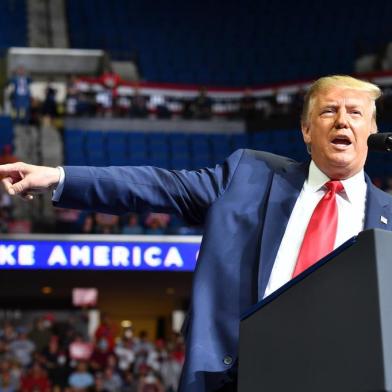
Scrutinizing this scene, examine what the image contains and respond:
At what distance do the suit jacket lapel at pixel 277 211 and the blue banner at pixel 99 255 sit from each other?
9749mm

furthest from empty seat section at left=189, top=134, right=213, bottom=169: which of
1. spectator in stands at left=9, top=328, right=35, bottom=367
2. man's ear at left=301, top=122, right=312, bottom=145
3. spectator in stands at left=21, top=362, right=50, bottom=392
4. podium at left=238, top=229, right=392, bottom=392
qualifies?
podium at left=238, top=229, right=392, bottom=392

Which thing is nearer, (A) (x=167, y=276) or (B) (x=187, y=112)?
(A) (x=167, y=276)

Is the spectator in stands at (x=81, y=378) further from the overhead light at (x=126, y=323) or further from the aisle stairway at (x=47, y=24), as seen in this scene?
the aisle stairway at (x=47, y=24)

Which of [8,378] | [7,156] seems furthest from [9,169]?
[7,156]

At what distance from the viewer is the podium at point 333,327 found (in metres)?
1.34

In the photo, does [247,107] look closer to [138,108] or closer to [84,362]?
[138,108]

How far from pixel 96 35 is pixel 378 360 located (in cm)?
1983

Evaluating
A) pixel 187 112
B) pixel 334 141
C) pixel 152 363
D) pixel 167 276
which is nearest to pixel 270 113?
pixel 187 112

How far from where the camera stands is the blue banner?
464 inches

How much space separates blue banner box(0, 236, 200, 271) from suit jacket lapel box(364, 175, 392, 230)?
32.2 feet

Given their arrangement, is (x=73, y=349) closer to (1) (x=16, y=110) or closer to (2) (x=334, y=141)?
(1) (x=16, y=110)

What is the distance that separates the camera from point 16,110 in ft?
51.4

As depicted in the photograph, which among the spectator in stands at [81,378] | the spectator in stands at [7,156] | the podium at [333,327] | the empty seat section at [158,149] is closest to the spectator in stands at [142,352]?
the spectator in stands at [81,378]

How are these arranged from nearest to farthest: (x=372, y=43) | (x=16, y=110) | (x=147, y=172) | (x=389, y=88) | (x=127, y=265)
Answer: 1. (x=147, y=172)
2. (x=127, y=265)
3. (x=16, y=110)
4. (x=389, y=88)
5. (x=372, y=43)
